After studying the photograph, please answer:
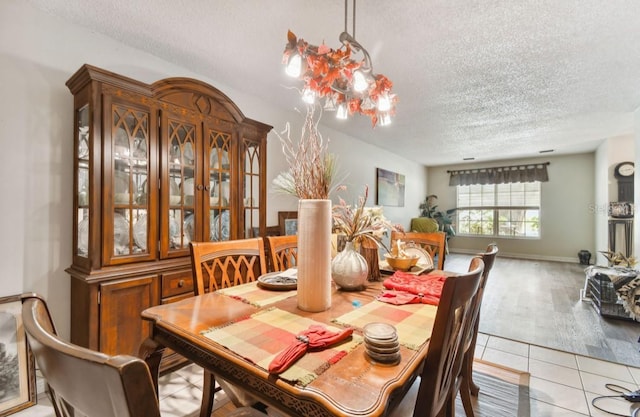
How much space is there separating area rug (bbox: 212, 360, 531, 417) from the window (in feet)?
19.9

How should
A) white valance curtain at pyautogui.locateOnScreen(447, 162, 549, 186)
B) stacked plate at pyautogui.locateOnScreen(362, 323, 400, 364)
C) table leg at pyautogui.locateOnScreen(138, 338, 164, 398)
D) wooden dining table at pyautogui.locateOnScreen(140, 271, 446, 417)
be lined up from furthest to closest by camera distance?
white valance curtain at pyautogui.locateOnScreen(447, 162, 549, 186) → table leg at pyautogui.locateOnScreen(138, 338, 164, 398) → stacked plate at pyautogui.locateOnScreen(362, 323, 400, 364) → wooden dining table at pyautogui.locateOnScreen(140, 271, 446, 417)

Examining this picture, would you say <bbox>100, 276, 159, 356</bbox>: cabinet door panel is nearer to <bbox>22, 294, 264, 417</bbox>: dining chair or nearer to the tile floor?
the tile floor

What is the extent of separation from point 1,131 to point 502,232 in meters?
8.61

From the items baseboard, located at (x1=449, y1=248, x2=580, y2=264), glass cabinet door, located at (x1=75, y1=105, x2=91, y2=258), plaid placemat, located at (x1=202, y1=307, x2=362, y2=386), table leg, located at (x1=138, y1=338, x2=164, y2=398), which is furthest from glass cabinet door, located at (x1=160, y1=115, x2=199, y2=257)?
baseboard, located at (x1=449, y1=248, x2=580, y2=264)

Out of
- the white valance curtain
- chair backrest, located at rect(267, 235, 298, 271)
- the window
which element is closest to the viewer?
chair backrest, located at rect(267, 235, 298, 271)

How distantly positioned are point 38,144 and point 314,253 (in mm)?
1901

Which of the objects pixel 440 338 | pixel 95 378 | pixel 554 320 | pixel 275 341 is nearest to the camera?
pixel 95 378

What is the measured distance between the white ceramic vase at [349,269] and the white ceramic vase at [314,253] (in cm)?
24

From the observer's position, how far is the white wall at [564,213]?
6.23 meters

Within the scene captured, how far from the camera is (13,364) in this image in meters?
1.60

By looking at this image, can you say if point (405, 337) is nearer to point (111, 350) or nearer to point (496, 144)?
point (111, 350)

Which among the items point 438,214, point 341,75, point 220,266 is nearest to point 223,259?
point 220,266

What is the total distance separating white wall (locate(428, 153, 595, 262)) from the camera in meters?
6.23

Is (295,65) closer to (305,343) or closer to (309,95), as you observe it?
(309,95)
